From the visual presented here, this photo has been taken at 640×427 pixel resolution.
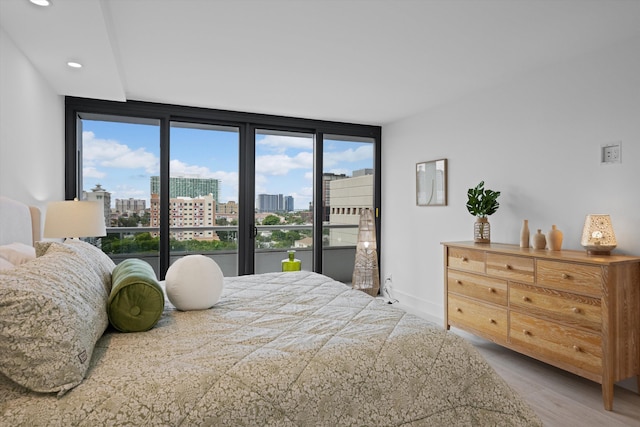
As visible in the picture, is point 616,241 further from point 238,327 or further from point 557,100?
point 238,327

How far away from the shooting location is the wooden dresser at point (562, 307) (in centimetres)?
252

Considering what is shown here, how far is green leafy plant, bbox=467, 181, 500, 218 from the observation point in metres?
3.68

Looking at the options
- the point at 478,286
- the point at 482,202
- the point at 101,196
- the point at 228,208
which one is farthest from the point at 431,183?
the point at 101,196

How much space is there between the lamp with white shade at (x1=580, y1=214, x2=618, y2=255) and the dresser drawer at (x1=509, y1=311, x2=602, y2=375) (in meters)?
0.61

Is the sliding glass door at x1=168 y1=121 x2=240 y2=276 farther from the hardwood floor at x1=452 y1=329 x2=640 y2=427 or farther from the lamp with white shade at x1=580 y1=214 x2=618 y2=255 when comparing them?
the lamp with white shade at x1=580 y1=214 x2=618 y2=255

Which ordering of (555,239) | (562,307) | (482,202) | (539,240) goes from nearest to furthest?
(562,307)
(555,239)
(539,240)
(482,202)

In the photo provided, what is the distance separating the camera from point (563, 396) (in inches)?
104

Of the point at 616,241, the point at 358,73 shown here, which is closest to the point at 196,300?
the point at 358,73

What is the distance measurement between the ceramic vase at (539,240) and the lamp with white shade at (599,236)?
1.11ft

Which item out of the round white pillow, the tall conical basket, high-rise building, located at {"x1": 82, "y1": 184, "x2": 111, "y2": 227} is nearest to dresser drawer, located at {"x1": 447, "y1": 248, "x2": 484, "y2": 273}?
the tall conical basket

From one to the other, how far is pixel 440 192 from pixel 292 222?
1.96 metres

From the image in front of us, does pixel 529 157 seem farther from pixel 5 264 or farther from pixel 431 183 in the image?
pixel 5 264

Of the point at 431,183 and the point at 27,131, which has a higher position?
the point at 27,131

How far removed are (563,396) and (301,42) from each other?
3.10 metres
